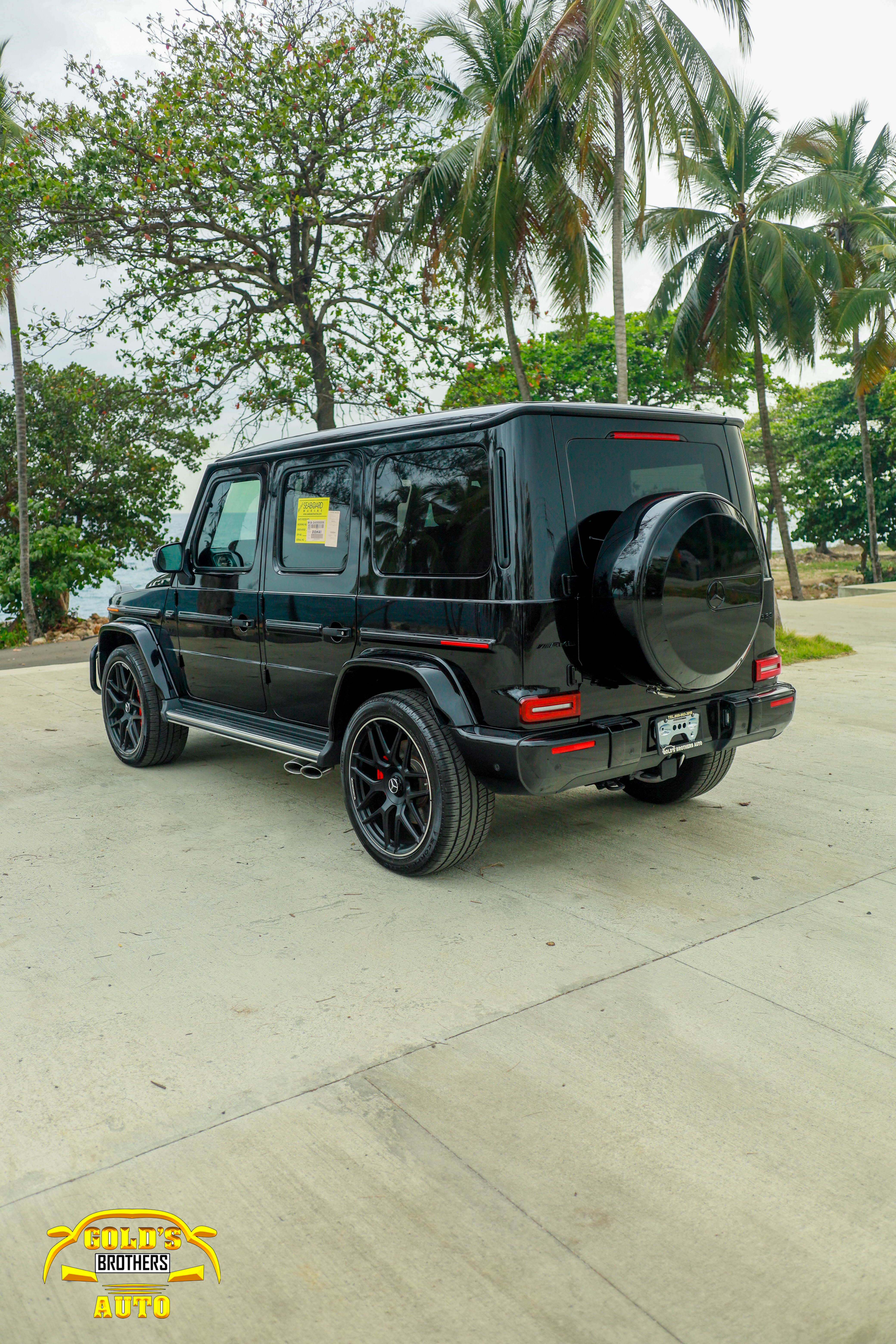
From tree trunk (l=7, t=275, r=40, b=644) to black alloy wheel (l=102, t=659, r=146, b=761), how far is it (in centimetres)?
1063

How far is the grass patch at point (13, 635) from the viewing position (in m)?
16.6

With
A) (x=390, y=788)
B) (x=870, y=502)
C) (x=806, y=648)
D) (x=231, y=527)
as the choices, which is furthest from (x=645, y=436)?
(x=870, y=502)

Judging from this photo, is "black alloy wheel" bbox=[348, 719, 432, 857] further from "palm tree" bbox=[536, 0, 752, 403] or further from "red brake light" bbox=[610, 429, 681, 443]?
"palm tree" bbox=[536, 0, 752, 403]

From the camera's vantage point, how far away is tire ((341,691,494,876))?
4223 mm

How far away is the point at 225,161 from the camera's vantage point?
14.3 metres

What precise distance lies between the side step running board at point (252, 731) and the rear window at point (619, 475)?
1691mm

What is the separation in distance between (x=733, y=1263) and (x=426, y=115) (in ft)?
54.3

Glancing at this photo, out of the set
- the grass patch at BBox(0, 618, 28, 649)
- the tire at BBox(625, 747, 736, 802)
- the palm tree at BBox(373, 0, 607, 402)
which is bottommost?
the tire at BBox(625, 747, 736, 802)

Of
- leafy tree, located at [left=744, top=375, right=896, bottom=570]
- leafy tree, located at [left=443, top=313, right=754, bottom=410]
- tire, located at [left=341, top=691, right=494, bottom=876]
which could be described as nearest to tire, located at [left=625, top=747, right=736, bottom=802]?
tire, located at [left=341, top=691, right=494, bottom=876]

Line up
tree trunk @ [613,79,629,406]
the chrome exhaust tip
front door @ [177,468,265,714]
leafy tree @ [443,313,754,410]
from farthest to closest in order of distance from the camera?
leafy tree @ [443,313,754,410] → tree trunk @ [613,79,629,406] → front door @ [177,468,265,714] → the chrome exhaust tip

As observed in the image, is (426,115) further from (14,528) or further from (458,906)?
(458,906)

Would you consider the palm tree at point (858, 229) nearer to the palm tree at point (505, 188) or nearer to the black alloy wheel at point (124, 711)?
the palm tree at point (505, 188)

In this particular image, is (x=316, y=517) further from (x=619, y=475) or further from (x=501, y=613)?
(x=619, y=475)

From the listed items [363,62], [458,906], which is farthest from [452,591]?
[363,62]
